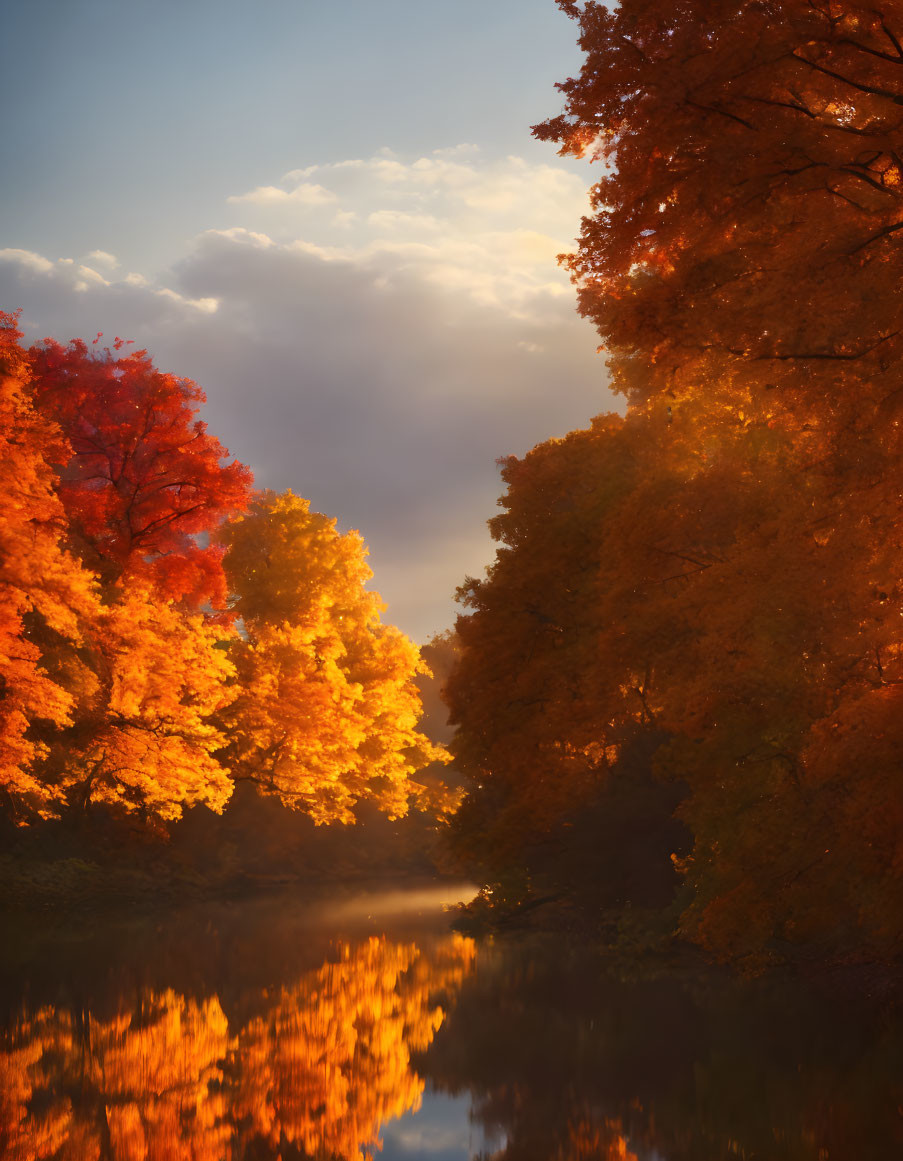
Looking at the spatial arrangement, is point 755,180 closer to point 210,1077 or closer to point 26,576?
point 210,1077

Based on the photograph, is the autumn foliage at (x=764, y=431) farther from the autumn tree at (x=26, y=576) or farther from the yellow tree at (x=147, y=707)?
the autumn tree at (x=26, y=576)

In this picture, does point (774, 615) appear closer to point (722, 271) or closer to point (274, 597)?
point (722, 271)

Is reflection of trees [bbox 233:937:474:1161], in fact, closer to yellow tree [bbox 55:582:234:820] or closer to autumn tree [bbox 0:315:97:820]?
yellow tree [bbox 55:582:234:820]

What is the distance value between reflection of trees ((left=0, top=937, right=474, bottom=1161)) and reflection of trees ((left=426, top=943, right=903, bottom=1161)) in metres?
0.85

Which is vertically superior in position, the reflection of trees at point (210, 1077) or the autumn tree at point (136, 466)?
the autumn tree at point (136, 466)

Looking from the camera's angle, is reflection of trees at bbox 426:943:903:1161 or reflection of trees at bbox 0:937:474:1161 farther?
reflection of trees at bbox 426:943:903:1161

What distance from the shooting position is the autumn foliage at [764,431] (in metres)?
10.0

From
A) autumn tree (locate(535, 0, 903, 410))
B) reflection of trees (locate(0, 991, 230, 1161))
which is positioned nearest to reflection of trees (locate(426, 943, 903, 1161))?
reflection of trees (locate(0, 991, 230, 1161))

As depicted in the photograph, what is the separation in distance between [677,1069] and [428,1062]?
2.77 m

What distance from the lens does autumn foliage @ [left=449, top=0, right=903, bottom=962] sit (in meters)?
10.0

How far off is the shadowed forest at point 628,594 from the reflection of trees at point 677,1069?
1.16 metres

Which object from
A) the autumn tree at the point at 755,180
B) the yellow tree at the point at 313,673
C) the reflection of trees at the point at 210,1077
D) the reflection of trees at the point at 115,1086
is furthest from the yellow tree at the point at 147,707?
the autumn tree at the point at 755,180

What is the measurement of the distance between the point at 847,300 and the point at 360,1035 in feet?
34.0

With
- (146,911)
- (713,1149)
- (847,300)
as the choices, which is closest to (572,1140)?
(713,1149)
